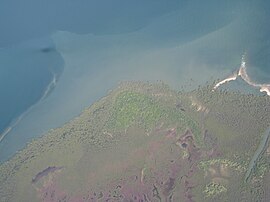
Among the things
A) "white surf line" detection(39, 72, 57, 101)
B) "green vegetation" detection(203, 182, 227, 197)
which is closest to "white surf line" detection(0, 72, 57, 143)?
"white surf line" detection(39, 72, 57, 101)

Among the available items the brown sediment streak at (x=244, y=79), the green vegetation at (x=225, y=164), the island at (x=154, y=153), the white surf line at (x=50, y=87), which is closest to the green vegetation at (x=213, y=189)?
the island at (x=154, y=153)

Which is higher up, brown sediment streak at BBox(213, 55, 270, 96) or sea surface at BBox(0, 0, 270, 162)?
sea surface at BBox(0, 0, 270, 162)

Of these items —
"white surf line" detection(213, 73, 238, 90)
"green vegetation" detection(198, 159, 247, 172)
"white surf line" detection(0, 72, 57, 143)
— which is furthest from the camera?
"white surf line" detection(213, 73, 238, 90)

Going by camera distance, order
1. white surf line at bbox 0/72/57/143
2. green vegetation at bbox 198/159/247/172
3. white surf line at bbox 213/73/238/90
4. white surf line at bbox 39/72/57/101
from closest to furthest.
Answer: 1. green vegetation at bbox 198/159/247/172
2. white surf line at bbox 0/72/57/143
3. white surf line at bbox 213/73/238/90
4. white surf line at bbox 39/72/57/101

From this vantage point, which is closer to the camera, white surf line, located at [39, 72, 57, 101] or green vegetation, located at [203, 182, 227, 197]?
green vegetation, located at [203, 182, 227, 197]

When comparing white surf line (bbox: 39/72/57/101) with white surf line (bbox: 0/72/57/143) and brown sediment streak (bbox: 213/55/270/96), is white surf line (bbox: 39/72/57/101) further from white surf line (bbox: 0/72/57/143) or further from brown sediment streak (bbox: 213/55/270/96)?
brown sediment streak (bbox: 213/55/270/96)

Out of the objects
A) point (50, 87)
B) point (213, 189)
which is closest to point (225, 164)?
point (213, 189)

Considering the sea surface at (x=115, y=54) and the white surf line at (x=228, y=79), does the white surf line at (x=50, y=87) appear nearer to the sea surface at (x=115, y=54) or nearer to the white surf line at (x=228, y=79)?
the sea surface at (x=115, y=54)

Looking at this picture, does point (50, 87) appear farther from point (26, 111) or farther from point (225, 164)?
point (225, 164)
